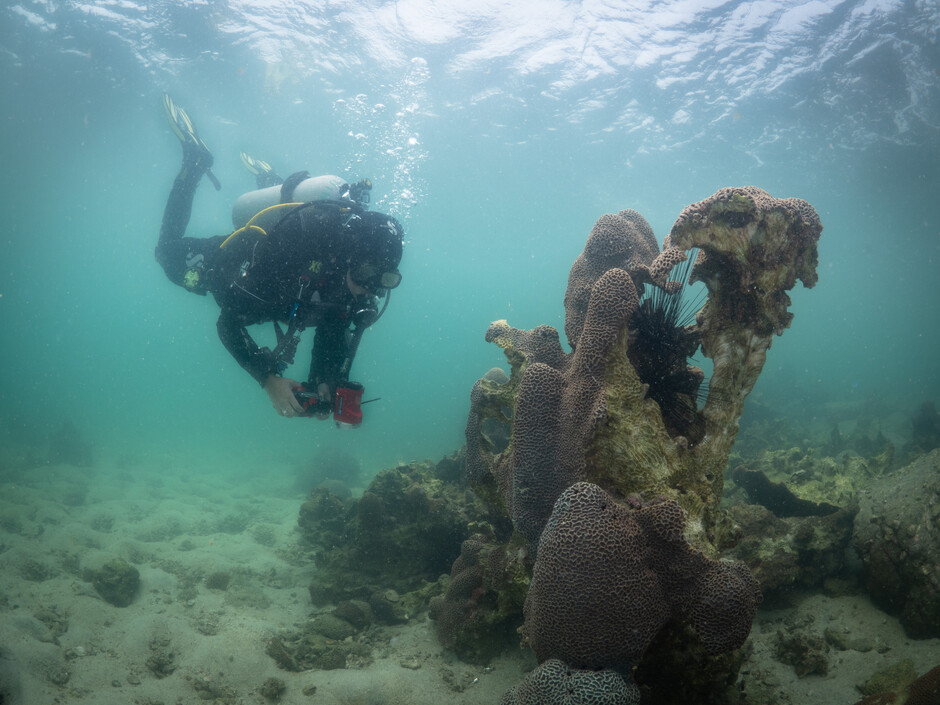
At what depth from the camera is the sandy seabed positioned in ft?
12.2

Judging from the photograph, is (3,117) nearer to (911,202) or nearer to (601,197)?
(601,197)

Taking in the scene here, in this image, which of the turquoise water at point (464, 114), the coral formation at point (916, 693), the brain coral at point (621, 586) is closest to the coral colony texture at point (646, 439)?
the brain coral at point (621, 586)

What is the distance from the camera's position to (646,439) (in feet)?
9.69

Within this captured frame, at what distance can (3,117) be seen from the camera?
19172mm

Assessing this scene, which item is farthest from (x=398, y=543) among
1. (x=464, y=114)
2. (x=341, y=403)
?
(x=464, y=114)

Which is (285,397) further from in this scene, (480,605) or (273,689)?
(480,605)

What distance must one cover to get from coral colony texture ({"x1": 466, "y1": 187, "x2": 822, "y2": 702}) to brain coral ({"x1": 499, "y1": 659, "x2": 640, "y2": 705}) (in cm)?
3

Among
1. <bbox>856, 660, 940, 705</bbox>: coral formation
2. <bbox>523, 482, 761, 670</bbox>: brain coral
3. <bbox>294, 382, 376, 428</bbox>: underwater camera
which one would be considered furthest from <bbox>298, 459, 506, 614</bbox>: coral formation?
<bbox>856, 660, 940, 705</bbox>: coral formation

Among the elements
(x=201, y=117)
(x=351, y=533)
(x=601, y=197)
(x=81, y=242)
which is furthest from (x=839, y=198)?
(x=81, y=242)

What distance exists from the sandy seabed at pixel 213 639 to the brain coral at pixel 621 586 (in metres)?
1.48

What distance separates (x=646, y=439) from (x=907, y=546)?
3.22m

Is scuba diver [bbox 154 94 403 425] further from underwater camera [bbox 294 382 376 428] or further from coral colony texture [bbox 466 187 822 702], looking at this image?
coral colony texture [bbox 466 187 822 702]

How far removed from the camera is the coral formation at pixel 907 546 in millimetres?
3729

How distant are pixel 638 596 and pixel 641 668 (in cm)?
63
